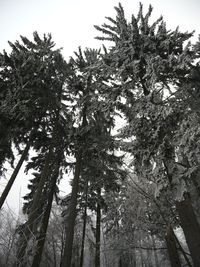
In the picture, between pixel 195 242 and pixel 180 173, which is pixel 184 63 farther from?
pixel 195 242

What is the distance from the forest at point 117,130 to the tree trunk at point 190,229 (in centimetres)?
3

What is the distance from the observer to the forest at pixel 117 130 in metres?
5.62

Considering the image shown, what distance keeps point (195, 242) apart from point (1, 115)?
1000cm

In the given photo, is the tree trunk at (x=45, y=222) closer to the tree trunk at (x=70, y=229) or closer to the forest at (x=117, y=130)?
the forest at (x=117, y=130)

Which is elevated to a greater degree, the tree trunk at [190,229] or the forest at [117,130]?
the forest at [117,130]

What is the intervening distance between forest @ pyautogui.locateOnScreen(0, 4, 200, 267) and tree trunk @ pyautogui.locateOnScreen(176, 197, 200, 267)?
0.03m

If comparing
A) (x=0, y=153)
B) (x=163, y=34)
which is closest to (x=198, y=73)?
(x=163, y=34)

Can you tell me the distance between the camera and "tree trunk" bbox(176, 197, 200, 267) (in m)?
5.79

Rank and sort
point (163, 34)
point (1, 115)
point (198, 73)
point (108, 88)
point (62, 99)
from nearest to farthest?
point (198, 73) < point (163, 34) < point (108, 88) < point (1, 115) < point (62, 99)

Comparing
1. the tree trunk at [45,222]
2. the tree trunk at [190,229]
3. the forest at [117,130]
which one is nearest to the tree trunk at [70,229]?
the forest at [117,130]

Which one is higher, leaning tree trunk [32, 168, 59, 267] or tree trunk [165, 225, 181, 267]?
leaning tree trunk [32, 168, 59, 267]

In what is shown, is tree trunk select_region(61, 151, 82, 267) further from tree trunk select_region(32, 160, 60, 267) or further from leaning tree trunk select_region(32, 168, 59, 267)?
tree trunk select_region(32, 160, 60, 267)

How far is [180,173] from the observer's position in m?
5.48

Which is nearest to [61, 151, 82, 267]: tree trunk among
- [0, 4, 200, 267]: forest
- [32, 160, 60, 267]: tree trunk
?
[0, 4, 200, 267]: forest
